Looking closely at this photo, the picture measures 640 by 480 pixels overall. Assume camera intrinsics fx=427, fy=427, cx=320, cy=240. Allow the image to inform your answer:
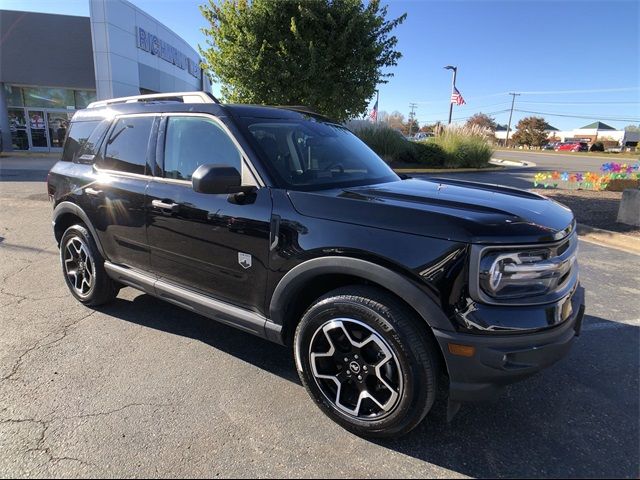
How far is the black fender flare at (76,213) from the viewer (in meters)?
3.93

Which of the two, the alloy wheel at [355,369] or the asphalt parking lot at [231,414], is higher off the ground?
the alloy wheel at [355,369]

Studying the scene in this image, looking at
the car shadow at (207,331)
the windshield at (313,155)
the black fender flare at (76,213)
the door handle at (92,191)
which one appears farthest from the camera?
the black fender flare at (76,213)

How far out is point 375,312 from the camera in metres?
2.28

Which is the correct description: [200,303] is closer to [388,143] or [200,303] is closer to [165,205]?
[165,205]

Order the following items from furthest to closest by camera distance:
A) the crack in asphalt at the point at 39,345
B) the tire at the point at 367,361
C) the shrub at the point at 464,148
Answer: the shrub at the point at 464,148
the crack in asphalt at the point at 39,345
the tire at the point at 367,361

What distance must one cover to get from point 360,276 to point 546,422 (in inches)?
58.5

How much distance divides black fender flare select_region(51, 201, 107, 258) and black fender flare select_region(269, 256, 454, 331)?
7.03 ft

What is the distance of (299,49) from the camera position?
1117 centimetres


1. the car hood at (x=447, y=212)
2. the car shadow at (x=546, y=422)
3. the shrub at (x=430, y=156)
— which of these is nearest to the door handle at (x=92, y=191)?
the car shadow at (x=546, y=422)

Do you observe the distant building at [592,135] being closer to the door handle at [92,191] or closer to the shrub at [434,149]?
the shrub at [434,149]

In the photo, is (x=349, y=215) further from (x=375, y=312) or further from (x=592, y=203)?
(x=592, y=203)

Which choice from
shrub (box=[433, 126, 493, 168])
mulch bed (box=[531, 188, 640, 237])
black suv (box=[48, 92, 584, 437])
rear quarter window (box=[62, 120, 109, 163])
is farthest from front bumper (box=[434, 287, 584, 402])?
shrub (box=[433, 126, 493, 168])

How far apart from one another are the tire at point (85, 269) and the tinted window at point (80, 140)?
0.75 meters

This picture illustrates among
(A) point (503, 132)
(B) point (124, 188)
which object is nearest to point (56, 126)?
(B) point (124, 188)
